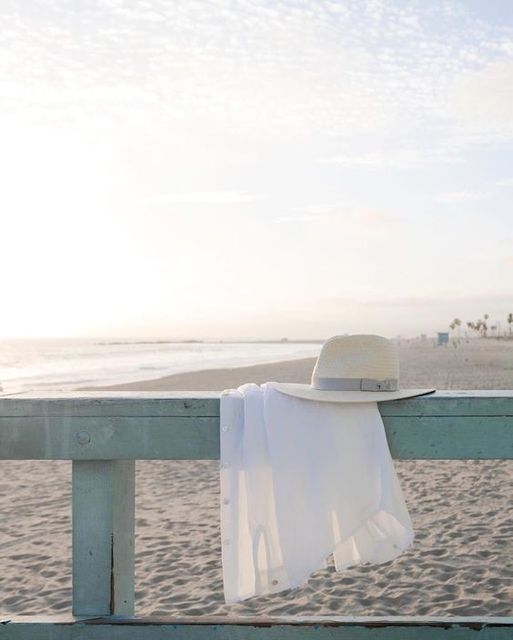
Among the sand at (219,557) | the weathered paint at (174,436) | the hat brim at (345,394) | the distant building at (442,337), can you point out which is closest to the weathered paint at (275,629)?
the weathered paint at (174,436)

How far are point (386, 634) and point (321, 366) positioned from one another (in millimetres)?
804

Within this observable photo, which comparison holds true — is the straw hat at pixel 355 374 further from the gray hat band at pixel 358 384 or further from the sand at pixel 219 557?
the sand at pixel 219 557

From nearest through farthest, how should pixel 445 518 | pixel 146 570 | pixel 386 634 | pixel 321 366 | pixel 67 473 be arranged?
pixel 386 634 → pixel 321 366 → pixel 146 570 → pixel 445 518 → pixel 67 473

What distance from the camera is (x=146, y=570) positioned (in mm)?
5020

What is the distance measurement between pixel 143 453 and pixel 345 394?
612mm

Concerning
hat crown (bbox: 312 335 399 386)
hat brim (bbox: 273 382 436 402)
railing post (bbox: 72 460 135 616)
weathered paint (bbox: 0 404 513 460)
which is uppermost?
hat crown (bbox: 312 335 399 386)

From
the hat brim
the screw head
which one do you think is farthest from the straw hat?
the screw head

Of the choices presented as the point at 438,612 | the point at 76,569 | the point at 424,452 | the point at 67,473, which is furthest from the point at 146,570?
the point at 67,473

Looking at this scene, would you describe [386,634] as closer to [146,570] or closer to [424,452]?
[424,452]

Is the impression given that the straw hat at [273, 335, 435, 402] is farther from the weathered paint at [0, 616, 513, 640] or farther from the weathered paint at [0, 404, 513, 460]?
the weathered paint at [0, 616, 513, 640]

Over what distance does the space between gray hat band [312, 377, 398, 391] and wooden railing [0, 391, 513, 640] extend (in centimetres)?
11

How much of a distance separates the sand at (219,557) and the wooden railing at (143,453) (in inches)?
88.0

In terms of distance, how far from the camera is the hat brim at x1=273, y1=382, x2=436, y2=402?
209 cm

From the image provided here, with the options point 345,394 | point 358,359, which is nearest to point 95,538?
point 345,394
